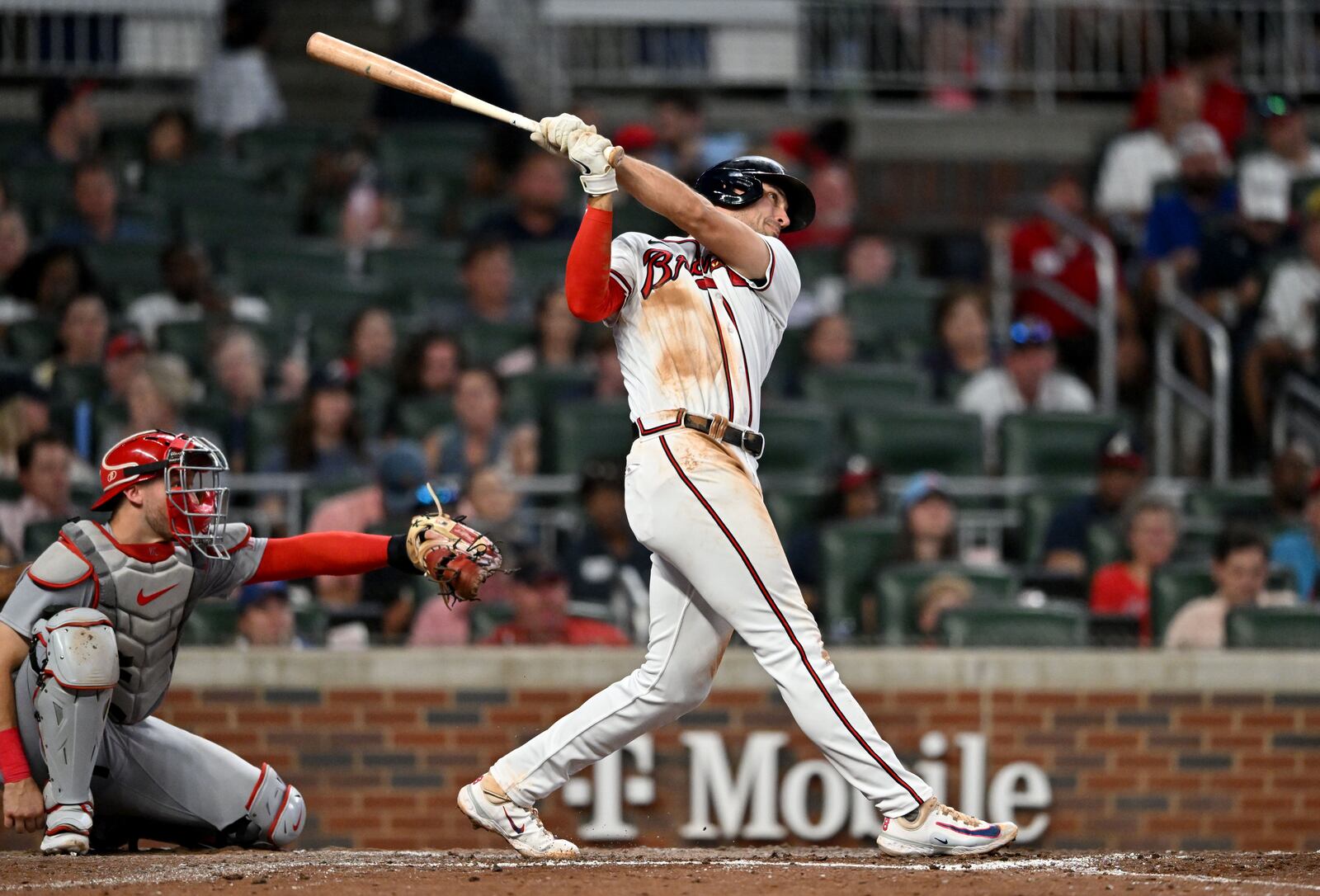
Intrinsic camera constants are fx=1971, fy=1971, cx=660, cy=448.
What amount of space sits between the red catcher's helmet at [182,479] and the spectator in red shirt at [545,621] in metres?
2.23

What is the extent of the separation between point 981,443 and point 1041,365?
2.47 ft

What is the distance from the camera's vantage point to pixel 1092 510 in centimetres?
866

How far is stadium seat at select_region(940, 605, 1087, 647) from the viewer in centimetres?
747

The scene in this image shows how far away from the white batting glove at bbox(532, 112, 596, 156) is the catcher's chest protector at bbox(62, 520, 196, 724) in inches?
59.5

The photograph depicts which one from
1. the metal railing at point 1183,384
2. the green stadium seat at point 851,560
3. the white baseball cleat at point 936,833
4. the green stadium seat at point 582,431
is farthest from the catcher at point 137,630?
the metal railing at point 1183,384

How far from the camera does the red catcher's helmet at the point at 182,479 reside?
5.14m

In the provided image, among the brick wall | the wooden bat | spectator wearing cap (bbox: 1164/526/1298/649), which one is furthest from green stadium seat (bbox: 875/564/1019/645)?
the wooden bat

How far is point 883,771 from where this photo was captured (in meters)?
4.86

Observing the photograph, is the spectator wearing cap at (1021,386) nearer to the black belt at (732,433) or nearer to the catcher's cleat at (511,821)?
the black belt at (732,433)

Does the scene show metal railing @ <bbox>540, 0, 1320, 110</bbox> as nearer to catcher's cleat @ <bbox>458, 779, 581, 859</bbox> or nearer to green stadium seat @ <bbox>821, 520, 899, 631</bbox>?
green stadium seat @ <bbox>821, 520, 899, 631</bbox>

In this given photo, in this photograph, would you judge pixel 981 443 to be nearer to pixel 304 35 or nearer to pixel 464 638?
pixel 464 638

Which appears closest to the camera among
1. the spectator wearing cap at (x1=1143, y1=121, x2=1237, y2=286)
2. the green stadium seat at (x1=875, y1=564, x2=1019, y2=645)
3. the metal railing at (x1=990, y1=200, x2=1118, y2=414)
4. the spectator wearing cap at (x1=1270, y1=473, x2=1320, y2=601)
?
the green stadium seat at (x1=875, y1=564, x2=1019, y2=645)

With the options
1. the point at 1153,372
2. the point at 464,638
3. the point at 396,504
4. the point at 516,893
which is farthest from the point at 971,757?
the point at 1153,372

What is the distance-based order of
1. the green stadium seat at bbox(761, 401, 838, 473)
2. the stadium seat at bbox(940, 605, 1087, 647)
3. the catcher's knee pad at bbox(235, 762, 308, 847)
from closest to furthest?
1. the catcher's knee pad at bbox(235, 762, 308, 847)
2. the stadium seat at bbox(940, 605, 1087, 647)
3. the green stadium seat at bbox(761, 401, 838, 473)
